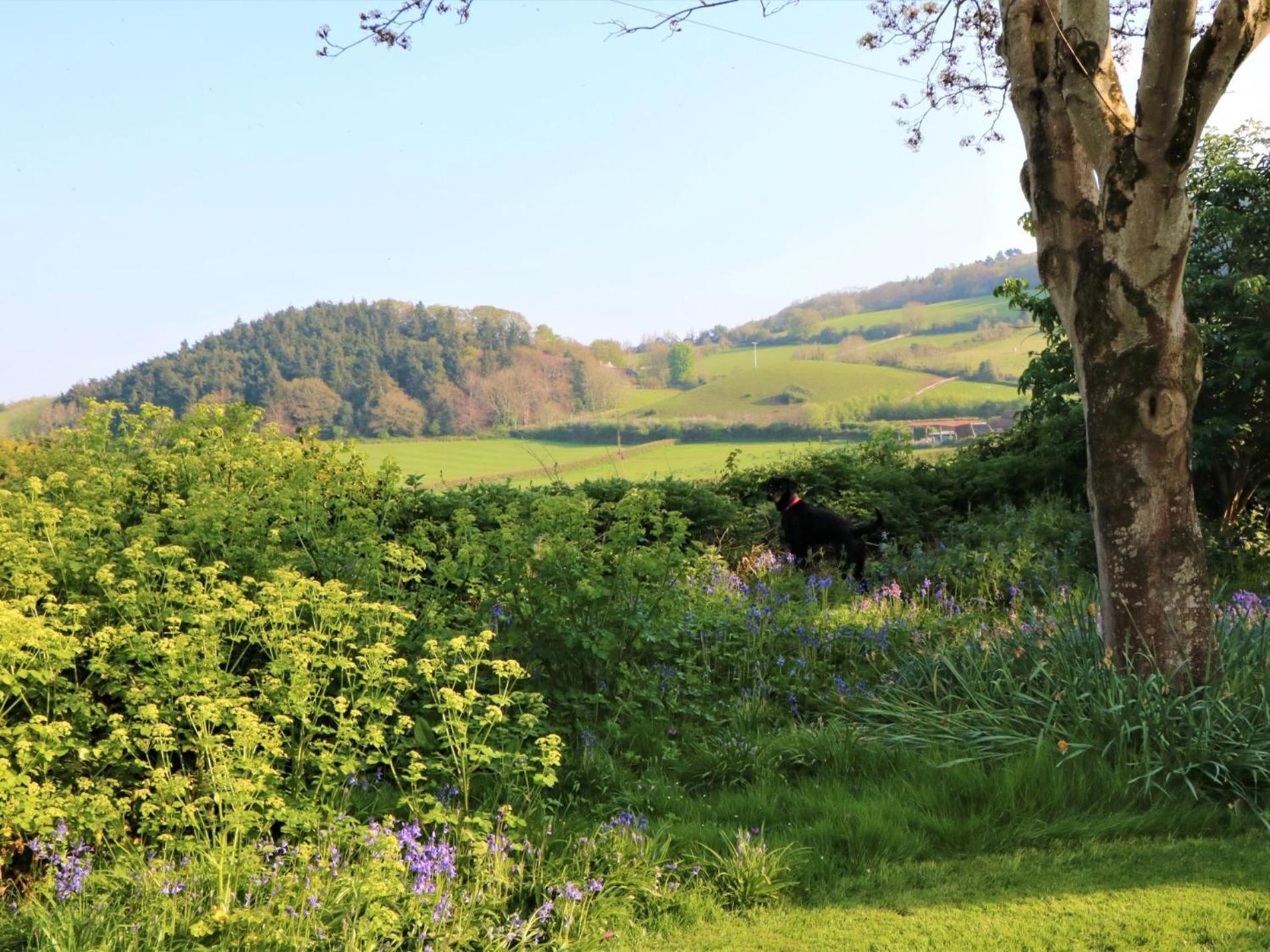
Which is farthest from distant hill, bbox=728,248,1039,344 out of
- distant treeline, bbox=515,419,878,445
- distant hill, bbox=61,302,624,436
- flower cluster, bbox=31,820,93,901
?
flower cluster, bbox=31,820,93,901

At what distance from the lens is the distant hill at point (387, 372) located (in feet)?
129

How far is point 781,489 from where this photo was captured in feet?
34.0

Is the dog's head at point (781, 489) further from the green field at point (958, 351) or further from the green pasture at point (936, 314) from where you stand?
the green pasture at point (936, 314)

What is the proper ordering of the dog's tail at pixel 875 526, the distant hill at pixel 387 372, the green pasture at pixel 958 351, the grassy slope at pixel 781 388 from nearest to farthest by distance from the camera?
the dog's tail at pixel 875 526
the grassy slope at pixel 781 388
the distant hill at pixel 387 372
the green pasture at pixel 958 351

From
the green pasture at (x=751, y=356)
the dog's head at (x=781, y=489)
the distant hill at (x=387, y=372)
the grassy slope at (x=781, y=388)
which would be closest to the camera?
the dog's head at (x=781, y=489)

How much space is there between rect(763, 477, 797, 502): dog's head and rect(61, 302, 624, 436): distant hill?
2394cm

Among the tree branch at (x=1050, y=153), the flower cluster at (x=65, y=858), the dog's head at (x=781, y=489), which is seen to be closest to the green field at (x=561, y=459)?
the dog's head at (x=781, y=489)

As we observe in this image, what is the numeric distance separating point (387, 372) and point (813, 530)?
3803cm

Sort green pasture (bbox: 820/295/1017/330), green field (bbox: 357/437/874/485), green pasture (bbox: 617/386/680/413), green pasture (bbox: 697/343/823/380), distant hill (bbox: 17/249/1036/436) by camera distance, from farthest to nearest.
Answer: green pasture (bbox: 820/295/1017/330)
green pasture (bbox: 697/343/823/380)
green pasture (bbox: 617/386/680/413)
distant hill (bbox: 17/249/1036/436)
green field (bbox: 357/437/874/485)

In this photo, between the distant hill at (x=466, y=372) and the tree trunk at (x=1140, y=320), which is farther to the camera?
the distant hill at (x=466, y=372)

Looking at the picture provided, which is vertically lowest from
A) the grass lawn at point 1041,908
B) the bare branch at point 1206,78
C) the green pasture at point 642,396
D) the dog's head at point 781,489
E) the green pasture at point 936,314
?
the grass lawn at point 1041,908

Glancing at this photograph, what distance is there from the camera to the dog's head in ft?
33.8

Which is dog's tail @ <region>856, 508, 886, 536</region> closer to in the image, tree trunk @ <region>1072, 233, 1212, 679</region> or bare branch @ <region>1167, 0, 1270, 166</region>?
tree trunk @ <region>1072, 233, 1212, 679</region>

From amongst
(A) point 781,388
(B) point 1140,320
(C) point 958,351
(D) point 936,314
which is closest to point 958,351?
(C) point 958,351
